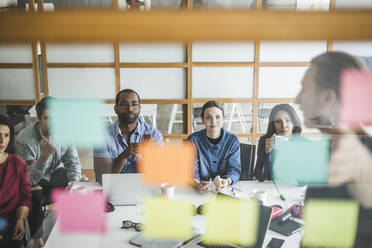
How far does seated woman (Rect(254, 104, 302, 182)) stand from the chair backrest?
0.16 feet

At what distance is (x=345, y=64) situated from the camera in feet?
2.07

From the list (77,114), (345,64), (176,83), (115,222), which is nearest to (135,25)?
(77,114)

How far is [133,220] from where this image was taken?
5.11ft

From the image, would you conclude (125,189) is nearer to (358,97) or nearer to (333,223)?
(333,223)

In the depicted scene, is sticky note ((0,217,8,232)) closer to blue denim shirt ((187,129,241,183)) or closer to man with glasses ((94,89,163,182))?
man with glasses ((94,89,163,182))

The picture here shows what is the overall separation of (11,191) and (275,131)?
72.6 inches

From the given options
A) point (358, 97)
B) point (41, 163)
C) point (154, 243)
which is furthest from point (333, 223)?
point (41, 163)

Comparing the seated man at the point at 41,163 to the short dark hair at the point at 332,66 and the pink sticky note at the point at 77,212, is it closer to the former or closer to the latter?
the pink sticky note at the point at 77,212

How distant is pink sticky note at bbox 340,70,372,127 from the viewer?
0.48 metres

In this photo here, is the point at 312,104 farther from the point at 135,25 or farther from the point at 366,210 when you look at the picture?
the point at 135,25

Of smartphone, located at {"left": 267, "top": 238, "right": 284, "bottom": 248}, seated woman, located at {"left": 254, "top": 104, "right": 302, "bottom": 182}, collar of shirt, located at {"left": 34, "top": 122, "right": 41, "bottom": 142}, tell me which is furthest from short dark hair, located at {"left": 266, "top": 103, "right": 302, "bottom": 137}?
collar of shirt, located at {"left": 34, "top": 122, "right": 41, "bottom": 142}

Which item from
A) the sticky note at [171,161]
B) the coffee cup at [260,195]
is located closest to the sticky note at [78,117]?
the sticky note at [171,161]

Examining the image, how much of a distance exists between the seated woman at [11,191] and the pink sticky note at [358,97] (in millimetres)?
870

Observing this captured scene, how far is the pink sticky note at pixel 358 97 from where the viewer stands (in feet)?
1.57
